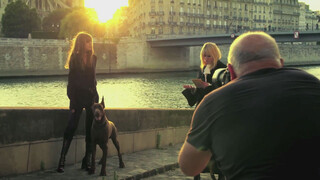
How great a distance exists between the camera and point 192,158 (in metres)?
→ 1.80

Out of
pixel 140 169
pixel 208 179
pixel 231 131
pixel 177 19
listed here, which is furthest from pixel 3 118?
pixel 177 19

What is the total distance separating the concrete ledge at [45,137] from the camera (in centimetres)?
443

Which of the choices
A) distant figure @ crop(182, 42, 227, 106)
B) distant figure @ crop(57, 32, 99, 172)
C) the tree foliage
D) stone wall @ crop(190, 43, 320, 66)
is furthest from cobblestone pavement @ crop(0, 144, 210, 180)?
stone wall @ crop(190, 43, 320, 66)

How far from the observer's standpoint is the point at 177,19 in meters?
79.4

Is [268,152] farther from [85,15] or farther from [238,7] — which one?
[238,7]

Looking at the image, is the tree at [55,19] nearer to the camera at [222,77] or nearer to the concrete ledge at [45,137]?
the concrete ledge at [45,137]

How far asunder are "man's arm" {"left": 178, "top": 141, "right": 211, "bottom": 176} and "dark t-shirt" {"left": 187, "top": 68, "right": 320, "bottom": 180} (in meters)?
0.07

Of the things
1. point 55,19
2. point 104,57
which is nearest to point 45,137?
point 104,57

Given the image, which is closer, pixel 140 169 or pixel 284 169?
pixel 284 169

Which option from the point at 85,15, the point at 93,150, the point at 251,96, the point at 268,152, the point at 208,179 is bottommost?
the point at 208,179

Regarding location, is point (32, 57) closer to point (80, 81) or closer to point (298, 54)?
point (298, 54)

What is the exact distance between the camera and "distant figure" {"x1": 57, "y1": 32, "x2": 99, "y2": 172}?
4.75m

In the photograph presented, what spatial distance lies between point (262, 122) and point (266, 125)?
17 mm

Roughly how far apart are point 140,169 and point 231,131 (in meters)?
3.28
